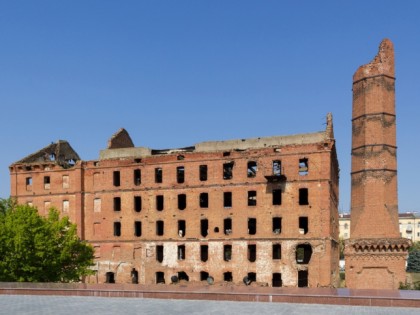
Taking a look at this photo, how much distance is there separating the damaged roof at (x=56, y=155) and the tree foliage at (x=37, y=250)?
1223cm

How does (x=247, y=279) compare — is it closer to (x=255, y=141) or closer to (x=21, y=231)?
(x=255, y=141)

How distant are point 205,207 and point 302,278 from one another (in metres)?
9.86

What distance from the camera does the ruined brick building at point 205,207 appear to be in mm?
38281

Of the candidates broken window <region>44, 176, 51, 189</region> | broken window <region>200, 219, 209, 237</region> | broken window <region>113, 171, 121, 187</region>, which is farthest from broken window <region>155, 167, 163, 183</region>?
broken window <region>44, 176, 51, 189</region>

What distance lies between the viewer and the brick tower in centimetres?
3553

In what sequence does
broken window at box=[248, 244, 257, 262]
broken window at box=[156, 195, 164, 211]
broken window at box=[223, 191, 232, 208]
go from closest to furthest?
broken window at box=[248, 244, 257, 262] < broken window at box=[223, 191, 232, 208] < broken window at box=[156, 195, 164, 211]

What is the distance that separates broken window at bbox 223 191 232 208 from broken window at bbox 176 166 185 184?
4257 mm

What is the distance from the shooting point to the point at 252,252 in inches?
1576

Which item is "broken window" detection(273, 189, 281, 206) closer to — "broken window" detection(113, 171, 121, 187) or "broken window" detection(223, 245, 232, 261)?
"broken window" detection(223, 245, 232, 261)

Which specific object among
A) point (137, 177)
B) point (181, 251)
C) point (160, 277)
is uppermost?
point (137, 177)

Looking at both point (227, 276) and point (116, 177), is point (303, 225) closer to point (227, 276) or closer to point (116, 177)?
point (227, 276)

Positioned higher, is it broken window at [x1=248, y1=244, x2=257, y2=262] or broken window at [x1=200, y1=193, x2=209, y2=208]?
broken window at [x1=200, y1=193, x2=209, y2=208]

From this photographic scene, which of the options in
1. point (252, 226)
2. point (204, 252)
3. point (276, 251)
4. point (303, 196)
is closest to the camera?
point (303, 196)

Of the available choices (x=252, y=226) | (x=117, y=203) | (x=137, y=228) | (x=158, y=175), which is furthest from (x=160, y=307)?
(x=117, y=203)
